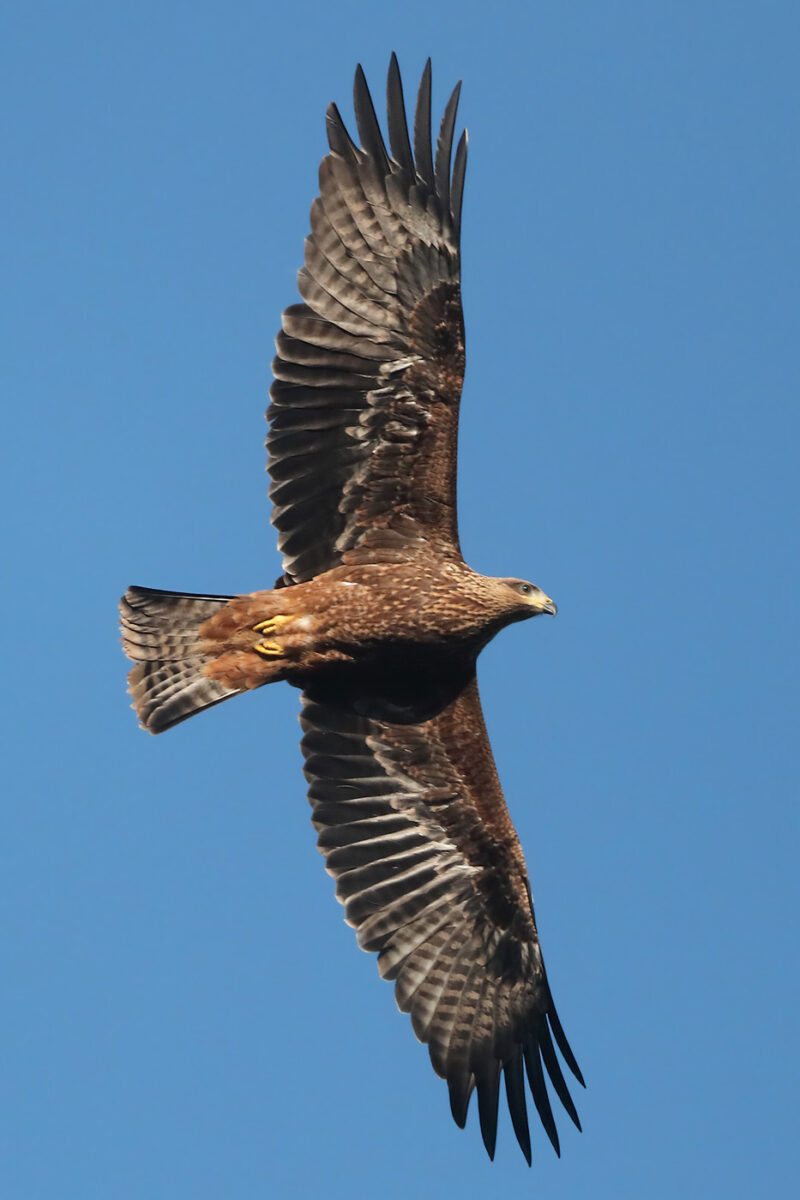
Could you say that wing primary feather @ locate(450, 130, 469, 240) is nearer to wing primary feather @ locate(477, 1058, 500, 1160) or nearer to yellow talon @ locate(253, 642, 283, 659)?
yellow talon @ locate(253, 642, 283, 659)

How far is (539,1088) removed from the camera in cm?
1330

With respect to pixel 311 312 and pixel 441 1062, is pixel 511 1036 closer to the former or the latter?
pixel 441 1062

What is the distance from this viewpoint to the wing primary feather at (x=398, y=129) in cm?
1233

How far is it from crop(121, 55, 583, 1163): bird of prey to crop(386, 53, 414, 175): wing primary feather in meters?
A: 0.01

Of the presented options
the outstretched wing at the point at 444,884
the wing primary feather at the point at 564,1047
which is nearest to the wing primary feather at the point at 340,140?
the outstretched wing at the point at 444,884

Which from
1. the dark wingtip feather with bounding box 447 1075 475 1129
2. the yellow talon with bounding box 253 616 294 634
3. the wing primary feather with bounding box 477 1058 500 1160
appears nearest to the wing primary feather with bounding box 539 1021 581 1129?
the wing primary feather with bounding box 477 1058 500 1160

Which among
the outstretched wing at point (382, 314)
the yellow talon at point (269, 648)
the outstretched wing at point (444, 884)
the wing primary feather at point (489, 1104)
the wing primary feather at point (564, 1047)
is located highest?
the outstretched wing at point (382, 314)

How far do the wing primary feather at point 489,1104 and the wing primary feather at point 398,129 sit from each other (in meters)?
5.85

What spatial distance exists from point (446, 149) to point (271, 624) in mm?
3158

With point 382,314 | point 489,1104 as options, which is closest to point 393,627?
point 382,314

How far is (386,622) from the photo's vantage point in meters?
12.5

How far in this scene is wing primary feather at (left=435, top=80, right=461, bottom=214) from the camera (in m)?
12.3

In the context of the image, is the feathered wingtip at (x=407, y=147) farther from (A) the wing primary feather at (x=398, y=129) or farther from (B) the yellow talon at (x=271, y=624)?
(B) the yellow talon at (x=271, y=624)

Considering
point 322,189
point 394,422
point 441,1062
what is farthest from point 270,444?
point 441,1062
